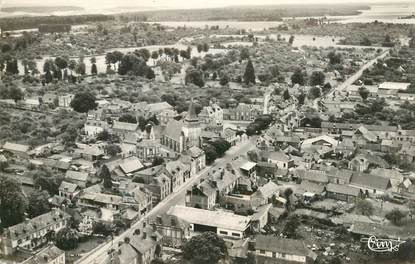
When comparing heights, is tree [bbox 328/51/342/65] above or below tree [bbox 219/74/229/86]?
above

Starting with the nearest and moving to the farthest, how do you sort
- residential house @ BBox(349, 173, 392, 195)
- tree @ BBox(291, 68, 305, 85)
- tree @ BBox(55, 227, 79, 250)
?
tree @ BBox(55, 227, 79, 250)
residential house @ BBox(349, 173, 392, 195)
tree @ BBox(291, 68, 305, 85)

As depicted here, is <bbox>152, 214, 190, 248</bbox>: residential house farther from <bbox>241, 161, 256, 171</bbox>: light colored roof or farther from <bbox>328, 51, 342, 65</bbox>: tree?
<bbox>328, 51, 342, 65</bbox>: tree

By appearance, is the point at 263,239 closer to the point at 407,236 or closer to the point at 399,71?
the point at 407,236

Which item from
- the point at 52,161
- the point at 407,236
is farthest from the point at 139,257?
the point at 52,161

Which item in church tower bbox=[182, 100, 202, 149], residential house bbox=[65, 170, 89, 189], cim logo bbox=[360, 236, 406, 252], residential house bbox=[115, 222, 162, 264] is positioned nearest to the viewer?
residential house bbox=[115, 222, 162, 264]

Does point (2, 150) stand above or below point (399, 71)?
below

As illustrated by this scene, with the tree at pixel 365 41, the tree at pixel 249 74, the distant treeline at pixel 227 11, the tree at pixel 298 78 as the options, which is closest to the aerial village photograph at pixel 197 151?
the distant treeline at pixel 227 11

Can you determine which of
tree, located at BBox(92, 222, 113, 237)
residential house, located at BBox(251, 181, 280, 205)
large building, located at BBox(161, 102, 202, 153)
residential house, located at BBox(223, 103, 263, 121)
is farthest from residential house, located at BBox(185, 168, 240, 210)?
residential house, located at BBox(223, 103, 263, 121)

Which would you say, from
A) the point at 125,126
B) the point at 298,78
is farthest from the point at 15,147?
the point at 298,78
